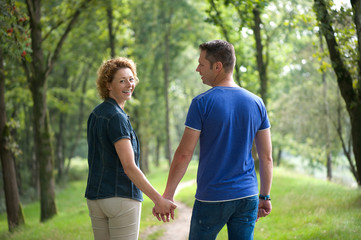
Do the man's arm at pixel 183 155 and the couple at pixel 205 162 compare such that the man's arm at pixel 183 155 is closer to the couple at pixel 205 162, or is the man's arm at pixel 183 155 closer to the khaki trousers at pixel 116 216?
the couple at pixel 205 162

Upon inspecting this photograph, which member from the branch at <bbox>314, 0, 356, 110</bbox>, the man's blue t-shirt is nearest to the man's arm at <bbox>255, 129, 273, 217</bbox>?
the man's blue t-shirt

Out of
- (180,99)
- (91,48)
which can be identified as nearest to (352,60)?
(91,48)

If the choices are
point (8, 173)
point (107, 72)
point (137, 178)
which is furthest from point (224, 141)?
point (8, 173)

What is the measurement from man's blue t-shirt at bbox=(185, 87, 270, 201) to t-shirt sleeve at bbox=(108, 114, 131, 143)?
1.63 ft

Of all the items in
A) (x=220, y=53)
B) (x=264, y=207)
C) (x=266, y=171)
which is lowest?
(x=264, y=207)

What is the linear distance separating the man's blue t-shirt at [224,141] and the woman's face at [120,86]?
0.67 m

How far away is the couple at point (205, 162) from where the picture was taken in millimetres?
3102

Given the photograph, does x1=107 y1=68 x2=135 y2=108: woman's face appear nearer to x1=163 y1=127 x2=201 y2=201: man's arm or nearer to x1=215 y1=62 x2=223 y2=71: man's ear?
x1=163 y1=127 x2=201 y2=201: man's arm

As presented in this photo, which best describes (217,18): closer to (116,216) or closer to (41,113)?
(41,113)

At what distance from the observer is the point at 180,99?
43.6 metres

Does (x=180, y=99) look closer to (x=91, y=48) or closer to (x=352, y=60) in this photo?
(x=91, y=48)

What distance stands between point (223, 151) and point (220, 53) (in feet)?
2.62

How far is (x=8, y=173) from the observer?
35.7 ft

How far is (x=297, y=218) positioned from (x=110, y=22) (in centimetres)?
1515
